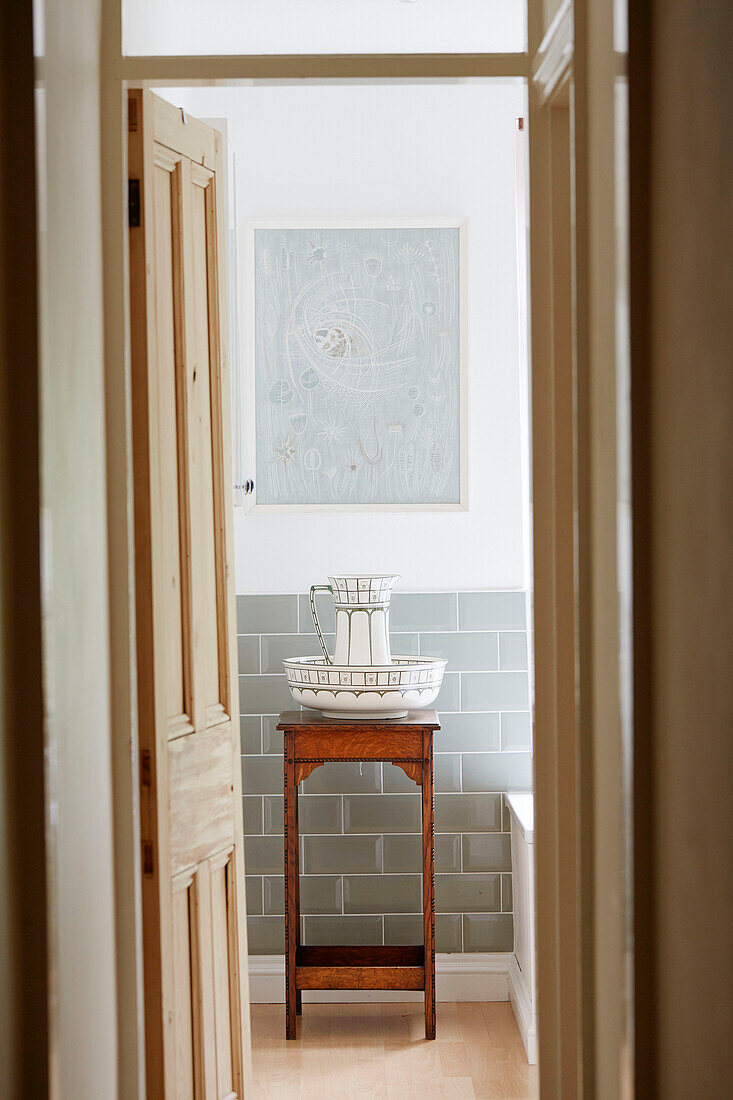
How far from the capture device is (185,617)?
228cm

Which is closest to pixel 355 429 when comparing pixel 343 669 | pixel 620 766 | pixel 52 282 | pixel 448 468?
pixel 448 468

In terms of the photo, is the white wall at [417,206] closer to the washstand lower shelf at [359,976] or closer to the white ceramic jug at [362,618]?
the white ceramic jug at [362,618]

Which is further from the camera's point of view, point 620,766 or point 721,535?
point 620,766

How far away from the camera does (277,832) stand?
3.45 meters

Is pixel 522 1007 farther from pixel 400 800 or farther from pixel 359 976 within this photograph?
pixel 400 800

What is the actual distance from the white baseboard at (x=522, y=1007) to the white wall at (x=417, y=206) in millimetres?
1248

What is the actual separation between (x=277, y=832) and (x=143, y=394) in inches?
74.0

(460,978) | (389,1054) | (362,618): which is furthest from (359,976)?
(362,618)

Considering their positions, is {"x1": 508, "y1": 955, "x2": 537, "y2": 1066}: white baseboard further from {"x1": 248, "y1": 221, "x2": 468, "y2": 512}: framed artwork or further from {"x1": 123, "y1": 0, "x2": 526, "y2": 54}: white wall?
{"x1": 123, "y1": 0, "x2": 526, "y2": 54}: white wall

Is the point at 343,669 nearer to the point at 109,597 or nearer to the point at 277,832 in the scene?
the point at 277,832

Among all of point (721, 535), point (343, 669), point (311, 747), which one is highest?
point (721, 535)

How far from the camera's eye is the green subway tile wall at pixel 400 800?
11.3ft

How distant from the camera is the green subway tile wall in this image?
136 inches

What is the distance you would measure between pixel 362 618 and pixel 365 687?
224 millimetres
